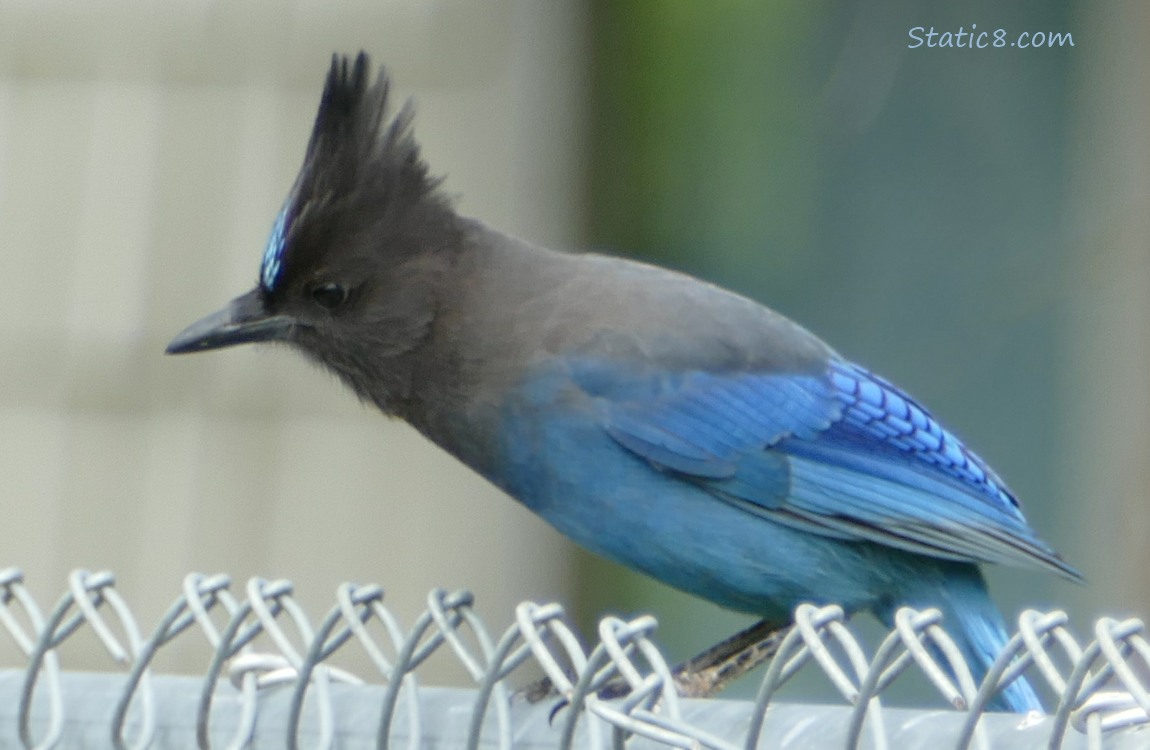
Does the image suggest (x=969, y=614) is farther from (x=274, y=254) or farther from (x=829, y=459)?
(x=274, y=254)

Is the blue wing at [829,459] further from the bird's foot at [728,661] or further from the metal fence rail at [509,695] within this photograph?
the metal fence rail at [509,695]

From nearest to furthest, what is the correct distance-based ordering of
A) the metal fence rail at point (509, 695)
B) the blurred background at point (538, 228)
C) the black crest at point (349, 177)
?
the metal fence rail at point (509, 695)
the black crest at point (349, 177)
the blurred background at point (538, 228)

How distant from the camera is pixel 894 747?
3.72 ft

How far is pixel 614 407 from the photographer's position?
235cm

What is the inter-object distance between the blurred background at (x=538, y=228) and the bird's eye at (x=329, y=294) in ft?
4.17

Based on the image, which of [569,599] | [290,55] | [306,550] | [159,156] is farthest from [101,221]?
[569,599]

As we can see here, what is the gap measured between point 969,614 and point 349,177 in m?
1.07

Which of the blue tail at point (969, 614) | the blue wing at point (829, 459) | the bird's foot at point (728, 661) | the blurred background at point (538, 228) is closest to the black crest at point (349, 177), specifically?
the blue wing at point (829, 459)

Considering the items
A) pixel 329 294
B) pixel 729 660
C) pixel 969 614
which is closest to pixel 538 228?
pixel 329 294

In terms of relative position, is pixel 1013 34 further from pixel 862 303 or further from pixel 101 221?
pixel 101 221

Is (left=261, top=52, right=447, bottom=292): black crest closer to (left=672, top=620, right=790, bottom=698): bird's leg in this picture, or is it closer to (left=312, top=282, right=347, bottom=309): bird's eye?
(left=312, top=282, right=347, bottom=309): bird's eye

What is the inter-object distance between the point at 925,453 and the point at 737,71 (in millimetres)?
1711

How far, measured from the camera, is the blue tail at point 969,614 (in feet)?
7.63

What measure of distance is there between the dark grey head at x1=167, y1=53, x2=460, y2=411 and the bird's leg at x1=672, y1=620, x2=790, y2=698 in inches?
22.9
